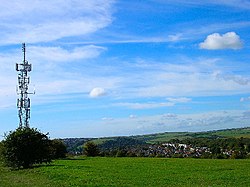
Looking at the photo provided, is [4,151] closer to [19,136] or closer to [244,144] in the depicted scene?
[19,136]

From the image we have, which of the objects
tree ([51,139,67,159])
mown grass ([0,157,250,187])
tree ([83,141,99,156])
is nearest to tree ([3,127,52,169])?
mown grass ([0,157,250,187])

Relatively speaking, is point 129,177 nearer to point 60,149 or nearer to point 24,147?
point 24,147

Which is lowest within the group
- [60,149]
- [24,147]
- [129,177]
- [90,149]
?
[129,177]

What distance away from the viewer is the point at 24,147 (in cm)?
5472

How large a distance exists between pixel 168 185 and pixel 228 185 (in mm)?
4150

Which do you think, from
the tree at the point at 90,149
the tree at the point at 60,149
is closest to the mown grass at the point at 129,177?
the tree at the point at 60,149

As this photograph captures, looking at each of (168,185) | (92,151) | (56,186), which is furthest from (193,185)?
(92,151)

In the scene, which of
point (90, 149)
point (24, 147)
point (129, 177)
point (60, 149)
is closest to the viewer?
point (129, 177)

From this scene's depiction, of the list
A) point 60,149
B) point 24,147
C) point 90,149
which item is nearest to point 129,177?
point 24,147

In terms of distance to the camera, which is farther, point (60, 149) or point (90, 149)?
point (90, 149)

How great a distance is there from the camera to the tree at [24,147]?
178 feet

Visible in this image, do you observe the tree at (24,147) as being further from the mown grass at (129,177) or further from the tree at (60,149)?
the tree at (60,149)

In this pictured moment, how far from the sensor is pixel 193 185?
95.2 ft

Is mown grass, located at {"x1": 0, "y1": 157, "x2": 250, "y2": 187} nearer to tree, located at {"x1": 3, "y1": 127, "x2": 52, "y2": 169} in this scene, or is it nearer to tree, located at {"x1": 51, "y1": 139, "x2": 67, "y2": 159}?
tree, located at {"x1": 3, "y1": 127, "x2": 52, "y2": 169}
